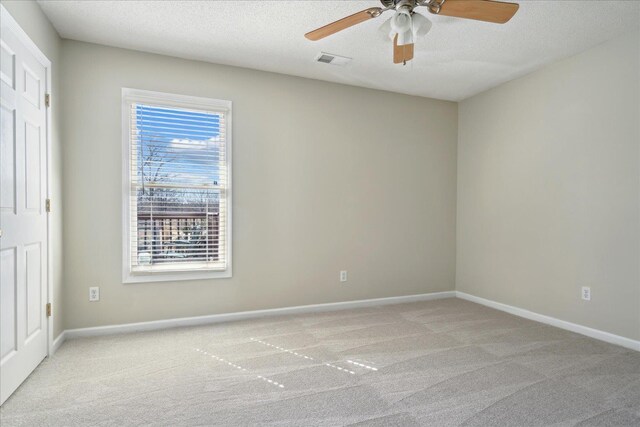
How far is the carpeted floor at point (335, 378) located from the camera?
1.97 m

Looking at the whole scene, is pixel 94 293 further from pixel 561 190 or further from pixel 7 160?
pixel 561 190

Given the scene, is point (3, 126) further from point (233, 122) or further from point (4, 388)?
point (233, 122)

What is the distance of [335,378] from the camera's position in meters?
2.41

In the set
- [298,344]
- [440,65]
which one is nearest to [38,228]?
[298,344]

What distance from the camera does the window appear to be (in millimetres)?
3309

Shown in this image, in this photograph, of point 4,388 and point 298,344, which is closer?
point 4,388

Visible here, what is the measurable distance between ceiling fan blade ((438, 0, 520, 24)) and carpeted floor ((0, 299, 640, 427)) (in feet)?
7.20

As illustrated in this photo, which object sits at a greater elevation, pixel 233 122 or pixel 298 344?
pixel 233 122

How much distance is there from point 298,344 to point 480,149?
10.6 feet

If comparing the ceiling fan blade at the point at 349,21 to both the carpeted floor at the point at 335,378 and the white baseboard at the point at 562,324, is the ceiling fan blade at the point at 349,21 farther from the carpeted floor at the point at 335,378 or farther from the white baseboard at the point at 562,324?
the white baseboard at the point at 562,324

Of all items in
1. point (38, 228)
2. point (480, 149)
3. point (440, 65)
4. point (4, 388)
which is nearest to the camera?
point (4, 388)

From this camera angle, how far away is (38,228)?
2.54 meters

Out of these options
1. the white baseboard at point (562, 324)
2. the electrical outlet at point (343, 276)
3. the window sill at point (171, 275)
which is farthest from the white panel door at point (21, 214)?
the white baseboard at point (562, 324)

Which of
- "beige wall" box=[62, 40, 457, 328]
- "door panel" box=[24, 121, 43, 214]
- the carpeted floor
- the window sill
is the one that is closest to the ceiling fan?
"beige wall" box=[62, 40, 457, 328]
